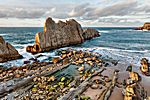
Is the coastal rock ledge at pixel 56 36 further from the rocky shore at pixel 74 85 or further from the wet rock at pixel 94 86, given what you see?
the wet rock at pixel 94 86

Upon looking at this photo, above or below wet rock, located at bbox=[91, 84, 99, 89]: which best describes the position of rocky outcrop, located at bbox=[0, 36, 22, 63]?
above

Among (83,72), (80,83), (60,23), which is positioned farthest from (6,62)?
(60,23)

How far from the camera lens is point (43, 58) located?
50.3 m

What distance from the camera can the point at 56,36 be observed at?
7000cm

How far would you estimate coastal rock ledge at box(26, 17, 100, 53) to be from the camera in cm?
6085

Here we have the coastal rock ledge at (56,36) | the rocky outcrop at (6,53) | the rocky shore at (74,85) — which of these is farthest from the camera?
the coastal rock ledge at (56,36)

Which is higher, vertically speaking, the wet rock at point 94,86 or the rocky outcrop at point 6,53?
the rocky outcrop at point 6,53

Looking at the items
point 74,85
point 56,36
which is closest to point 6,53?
point 56,36

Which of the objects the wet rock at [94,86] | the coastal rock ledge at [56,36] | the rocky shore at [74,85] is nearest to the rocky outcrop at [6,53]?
the rocky shore at [74,85]

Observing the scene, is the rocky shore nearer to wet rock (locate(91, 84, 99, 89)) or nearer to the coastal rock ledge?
wet rock (locate(91, 84, 99, 89))

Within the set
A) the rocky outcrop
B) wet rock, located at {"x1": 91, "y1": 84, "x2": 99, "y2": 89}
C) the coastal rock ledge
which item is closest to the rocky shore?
wet rock, located at {"x1": 91, "y1": 84, "x2": 99, "y2": 89}

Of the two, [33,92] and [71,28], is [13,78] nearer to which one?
[33,92]

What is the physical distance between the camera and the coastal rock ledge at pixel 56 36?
6085 cm

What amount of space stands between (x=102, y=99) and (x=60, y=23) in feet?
190
